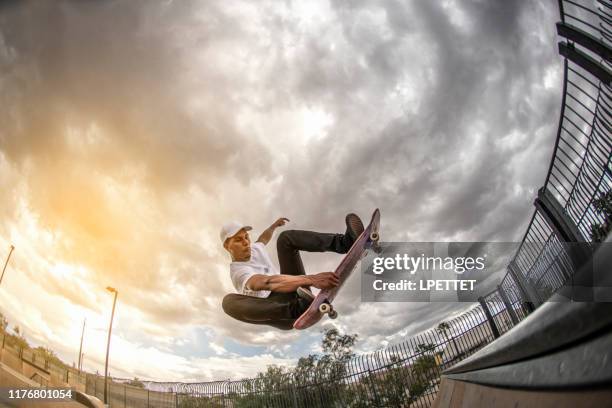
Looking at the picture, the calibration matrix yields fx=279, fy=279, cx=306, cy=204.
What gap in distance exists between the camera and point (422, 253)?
15.3ft

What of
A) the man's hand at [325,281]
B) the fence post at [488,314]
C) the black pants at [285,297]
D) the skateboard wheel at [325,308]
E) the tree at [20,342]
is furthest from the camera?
the tree at [20,342]

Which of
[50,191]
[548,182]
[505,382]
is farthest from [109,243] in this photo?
[548,182]

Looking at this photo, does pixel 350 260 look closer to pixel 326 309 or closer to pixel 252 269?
pixel 326 309

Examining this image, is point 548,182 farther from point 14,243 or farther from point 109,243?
point 14,243

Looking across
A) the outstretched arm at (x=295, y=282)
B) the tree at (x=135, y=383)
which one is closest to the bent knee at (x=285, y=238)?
the outstretched arm at (x=295, y=282)

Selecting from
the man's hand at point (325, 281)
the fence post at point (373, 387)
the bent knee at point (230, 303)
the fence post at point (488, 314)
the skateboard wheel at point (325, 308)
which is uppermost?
the bent knee at point (230, 303)

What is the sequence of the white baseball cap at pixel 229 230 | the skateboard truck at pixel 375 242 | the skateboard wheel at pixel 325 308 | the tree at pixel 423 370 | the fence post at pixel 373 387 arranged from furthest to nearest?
the fence post at pixel 373 387 < the tree at pixel 423 370 < the white baseball cap at pixel 229 230 < the skateboard truck at pixel 375 242 < the skateboard wheel at pixel 325 308

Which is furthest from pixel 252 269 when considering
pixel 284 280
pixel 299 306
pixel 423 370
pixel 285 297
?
pixel 423 370

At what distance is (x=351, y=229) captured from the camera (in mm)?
3764

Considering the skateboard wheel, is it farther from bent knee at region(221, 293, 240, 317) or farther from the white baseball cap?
the white baseball cap

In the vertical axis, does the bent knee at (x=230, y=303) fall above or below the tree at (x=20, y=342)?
below

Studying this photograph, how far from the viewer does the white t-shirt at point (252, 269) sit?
421cm

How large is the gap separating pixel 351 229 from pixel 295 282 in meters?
1.03

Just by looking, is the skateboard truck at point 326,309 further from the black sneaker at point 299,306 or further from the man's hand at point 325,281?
the black sneaker at point 299,306
